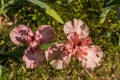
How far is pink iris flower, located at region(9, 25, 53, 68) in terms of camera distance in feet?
3.62

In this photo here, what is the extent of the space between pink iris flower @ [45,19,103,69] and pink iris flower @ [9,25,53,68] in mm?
37

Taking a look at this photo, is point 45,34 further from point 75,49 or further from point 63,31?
point 63,31

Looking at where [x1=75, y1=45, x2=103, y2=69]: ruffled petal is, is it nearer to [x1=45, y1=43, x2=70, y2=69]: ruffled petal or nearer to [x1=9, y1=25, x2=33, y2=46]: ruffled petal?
[x1=45, y1=43, x2=70, y2=69]: ruffled petal

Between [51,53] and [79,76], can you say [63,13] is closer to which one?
[79,76]

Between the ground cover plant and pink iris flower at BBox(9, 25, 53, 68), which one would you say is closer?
pink iris flower at BBox(9, 25, 53, 68)

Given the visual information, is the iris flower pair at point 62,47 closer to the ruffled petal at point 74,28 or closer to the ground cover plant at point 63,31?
the ruffled petal at point 74,28

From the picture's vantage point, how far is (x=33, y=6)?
2152 millimetres

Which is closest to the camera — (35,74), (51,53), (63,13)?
(51,53)

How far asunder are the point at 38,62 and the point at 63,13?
3.45 feet

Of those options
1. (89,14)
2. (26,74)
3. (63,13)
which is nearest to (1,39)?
(26,74)

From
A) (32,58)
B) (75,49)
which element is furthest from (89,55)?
(32,58)

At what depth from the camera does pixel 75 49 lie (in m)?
1.06

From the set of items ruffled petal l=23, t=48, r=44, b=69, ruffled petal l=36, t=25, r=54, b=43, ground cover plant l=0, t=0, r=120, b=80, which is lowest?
ground cover plant l=0, t=0, r=120, b=80

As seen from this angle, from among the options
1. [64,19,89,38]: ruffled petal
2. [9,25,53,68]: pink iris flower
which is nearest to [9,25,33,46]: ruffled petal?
[9,25,53,68]: pink iris flower
